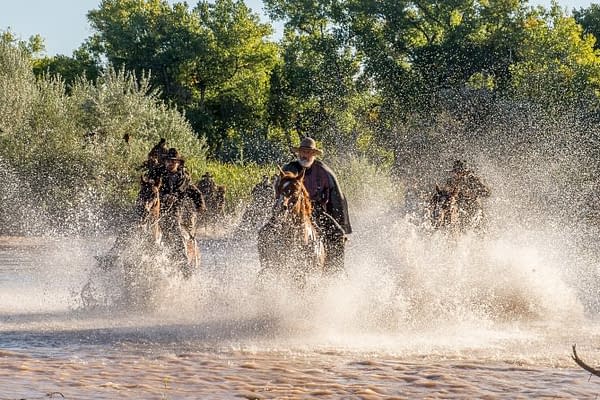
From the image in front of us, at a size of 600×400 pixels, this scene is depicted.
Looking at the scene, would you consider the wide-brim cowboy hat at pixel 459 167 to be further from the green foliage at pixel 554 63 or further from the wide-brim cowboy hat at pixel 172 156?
the green foliage at pixel 554 63

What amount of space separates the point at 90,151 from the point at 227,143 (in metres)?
38.6

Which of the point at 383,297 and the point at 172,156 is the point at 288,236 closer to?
the point at 383,297

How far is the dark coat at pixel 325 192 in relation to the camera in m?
13.2

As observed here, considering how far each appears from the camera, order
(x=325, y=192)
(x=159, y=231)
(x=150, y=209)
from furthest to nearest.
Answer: (x=159, y=231) < (x=150, y=209) < (x=325, y=192)

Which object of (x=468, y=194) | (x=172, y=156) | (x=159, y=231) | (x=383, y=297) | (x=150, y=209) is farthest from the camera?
(x=468, y=194)

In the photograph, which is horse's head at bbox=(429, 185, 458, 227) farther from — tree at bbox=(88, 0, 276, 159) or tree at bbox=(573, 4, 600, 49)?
tree at bbox=(573, 4, 600, 49)

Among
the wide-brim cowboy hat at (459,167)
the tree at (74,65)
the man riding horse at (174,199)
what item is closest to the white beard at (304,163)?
the man riding horse at (174,199)

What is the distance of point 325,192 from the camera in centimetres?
1327

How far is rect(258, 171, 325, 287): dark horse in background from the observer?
1191 centimetres

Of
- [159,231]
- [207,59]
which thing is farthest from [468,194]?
[207,59]

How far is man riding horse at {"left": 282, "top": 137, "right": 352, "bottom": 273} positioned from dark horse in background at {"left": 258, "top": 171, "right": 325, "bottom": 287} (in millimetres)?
773

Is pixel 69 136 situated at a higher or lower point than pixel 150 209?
higher

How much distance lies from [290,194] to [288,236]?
1.54 ft

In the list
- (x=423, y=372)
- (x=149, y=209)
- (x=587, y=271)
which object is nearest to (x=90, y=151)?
(x=587, y=271)
